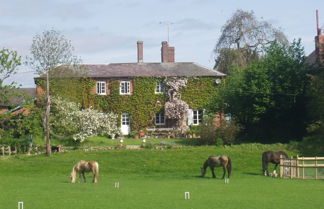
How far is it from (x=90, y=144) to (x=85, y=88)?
10.8 meters

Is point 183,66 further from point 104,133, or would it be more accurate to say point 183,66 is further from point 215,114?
point 104,133

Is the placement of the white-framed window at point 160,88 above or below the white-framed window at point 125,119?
above

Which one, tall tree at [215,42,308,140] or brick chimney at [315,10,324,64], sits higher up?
brick chimney at [315,10,324,64]

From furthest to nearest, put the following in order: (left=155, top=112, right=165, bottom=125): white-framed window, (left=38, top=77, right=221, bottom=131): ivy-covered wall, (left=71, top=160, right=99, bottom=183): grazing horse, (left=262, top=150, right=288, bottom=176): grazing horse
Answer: (left=155, top=112, right=165, bottom=125): white-framed window → (left=38, top=77, right=221, bottom=131): ivy-covered wall → (left=262, top=150, right=288, bottom=176): grazing horse → (left=71, top=160, right=99, bottom=183): grazing horse

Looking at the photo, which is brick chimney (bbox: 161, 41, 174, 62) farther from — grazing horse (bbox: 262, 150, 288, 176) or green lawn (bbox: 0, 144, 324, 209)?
grazing horse (bbox: 262, 150, 288, 176)

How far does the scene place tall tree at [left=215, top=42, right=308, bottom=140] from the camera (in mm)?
51688

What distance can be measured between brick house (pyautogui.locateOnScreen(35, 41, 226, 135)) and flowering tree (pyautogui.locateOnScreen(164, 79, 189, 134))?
62 centimetres

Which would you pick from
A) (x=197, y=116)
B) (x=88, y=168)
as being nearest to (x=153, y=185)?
(x=88, y=168)

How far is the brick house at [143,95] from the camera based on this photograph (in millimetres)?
61000

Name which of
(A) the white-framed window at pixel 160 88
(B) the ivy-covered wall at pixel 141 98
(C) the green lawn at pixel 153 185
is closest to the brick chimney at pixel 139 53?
(B) the ivy-covered wall at pixel 141 98

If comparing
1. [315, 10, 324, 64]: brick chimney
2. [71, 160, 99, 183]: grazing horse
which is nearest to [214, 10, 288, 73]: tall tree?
[315, 10, 324, 64]: brick chimney

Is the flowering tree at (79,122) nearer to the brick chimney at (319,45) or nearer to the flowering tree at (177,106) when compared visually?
the flowering tree at (177,106)

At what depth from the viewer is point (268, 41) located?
72188 millimetres

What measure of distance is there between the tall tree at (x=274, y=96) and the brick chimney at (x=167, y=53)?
1261 centimetres
